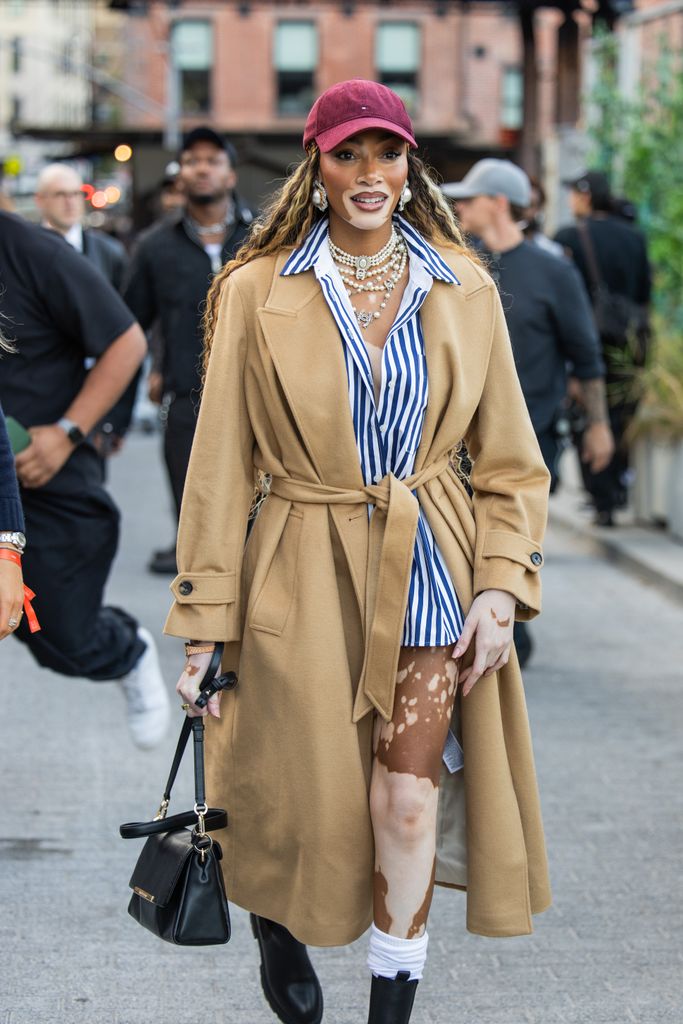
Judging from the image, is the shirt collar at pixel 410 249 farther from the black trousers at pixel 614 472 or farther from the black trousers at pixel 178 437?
the black trousers at pixel 614 472

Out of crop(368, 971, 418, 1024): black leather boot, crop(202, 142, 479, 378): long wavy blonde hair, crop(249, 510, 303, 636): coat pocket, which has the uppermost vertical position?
crop(202, 142, 479, 378): long wavy blonde hair

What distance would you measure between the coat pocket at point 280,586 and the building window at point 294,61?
44.6 m

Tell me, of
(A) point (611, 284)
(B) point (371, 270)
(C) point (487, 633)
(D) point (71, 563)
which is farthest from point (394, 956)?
(A) point (611, 284)

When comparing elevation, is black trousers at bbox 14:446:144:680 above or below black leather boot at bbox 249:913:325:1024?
above

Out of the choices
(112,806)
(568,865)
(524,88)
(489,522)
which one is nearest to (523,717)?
(489,522)

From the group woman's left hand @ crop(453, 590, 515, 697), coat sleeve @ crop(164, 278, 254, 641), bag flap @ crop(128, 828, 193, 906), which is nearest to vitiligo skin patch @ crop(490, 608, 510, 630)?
woman's left hand @ crop(453, 590, 515, 697)

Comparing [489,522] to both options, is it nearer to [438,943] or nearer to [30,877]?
[438,943]

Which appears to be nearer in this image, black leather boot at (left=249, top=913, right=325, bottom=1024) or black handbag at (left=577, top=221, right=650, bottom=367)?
black leather boot at (left=249, top=913, right=325, bottom=1024)

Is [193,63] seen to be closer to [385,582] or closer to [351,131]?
[351,131]

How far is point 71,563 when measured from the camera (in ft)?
17.1

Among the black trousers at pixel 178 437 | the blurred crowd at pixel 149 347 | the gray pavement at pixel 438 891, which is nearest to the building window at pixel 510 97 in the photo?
the blurred crowd at pixel 149 347

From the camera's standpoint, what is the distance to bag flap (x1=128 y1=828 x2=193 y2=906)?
3338 mm

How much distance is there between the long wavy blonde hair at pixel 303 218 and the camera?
11.8ft

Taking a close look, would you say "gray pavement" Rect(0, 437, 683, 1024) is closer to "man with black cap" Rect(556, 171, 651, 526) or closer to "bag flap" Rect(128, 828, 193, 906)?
"bag flap" Rect(128, 828, 193, 906)
